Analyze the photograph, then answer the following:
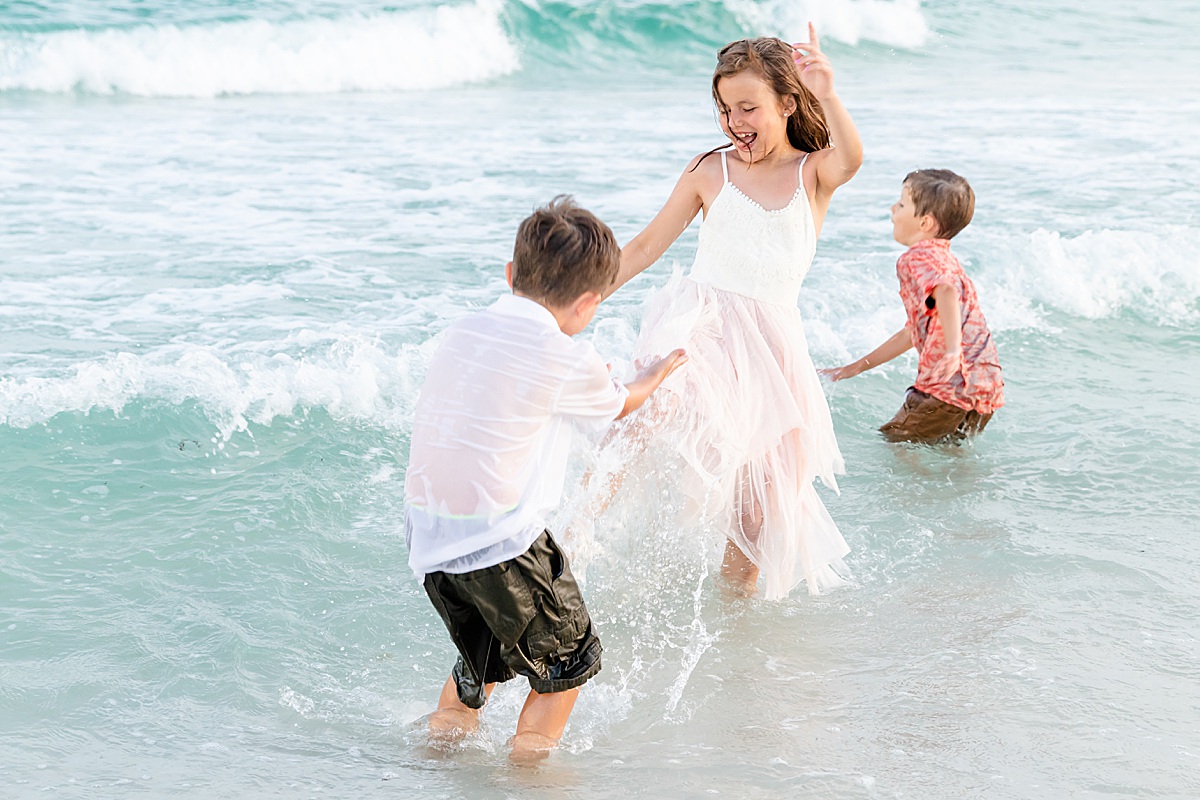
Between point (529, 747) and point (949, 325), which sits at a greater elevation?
point (949, 325)

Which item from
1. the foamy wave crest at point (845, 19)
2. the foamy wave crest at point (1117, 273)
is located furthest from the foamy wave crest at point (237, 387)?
the foamy wave crest at point (845, 19)

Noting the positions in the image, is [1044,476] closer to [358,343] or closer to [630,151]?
[358,343]

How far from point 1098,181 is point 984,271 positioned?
10.9ft

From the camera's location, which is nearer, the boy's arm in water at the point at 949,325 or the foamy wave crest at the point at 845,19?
the boy's arm in water at the point at 949,325

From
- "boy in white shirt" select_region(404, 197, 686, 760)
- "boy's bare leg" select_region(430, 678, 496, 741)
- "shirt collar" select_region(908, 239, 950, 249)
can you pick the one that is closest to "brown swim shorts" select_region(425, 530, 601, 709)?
"boy in white shirt" select_region(404, 197, 686, 760)

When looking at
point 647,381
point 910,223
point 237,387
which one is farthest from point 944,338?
point 237,387

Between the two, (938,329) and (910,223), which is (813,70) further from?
(938,329)

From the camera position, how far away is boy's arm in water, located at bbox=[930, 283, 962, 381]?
488 centimetres

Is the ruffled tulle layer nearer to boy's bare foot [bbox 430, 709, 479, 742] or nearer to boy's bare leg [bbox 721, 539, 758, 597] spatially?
boy's bare leg [bbox 721, 539, 758, 597]

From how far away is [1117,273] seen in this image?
7602 mm

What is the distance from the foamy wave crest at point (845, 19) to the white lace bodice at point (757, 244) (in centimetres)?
1800

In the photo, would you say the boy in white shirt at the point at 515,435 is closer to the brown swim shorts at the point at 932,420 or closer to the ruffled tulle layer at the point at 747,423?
the ruffled tulle layer at the point at 747,423

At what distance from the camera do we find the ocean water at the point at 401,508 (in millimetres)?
3080

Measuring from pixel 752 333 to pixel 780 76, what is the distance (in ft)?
2.49
